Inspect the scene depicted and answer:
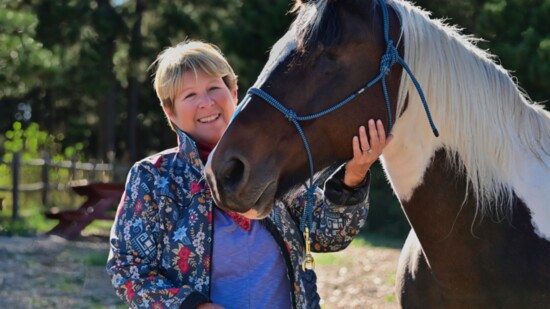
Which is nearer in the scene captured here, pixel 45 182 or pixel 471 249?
pixel 471 249

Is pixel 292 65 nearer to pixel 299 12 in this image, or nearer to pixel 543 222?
pixel 299 12

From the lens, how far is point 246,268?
7.54 ft

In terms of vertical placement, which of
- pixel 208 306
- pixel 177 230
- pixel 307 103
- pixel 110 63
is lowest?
pixel 110 63

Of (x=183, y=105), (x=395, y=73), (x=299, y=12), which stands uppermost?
(x=299, y=12)

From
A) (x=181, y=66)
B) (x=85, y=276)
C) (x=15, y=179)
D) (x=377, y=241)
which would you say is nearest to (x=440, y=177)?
(x=181, y=66)

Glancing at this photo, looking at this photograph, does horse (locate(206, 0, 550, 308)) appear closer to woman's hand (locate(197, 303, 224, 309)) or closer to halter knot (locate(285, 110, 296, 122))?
halter knot (locate(285, 110, 296, 122))

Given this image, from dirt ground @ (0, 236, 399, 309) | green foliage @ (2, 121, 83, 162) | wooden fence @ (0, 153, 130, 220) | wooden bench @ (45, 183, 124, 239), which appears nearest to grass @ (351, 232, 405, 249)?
dirt ground @ (0, 236, 399, 309)

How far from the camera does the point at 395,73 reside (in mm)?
2236

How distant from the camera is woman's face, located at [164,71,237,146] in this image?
2418mm

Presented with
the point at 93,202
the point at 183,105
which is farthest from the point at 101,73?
the point at 183,105

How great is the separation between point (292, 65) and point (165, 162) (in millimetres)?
536

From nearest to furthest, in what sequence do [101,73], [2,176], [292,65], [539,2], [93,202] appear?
[292,65]
[539,2]
[93,202]
[2,176]
[101,73]

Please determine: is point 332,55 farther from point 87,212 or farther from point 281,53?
point 87,212

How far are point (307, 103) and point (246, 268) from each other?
0.55m
